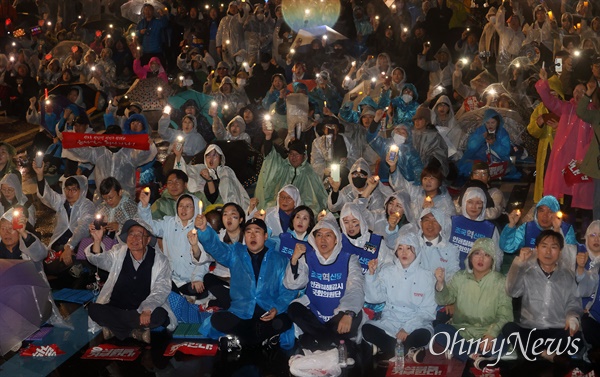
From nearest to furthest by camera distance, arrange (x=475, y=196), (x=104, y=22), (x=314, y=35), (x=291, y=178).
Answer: (x=475, y=196) → (x=291, y=178) → (x=314, y=35) → (x=104, y=22)

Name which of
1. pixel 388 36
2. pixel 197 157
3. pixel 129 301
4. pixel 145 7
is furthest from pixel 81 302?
pixel 145 7

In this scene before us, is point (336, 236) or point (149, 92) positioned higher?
point (336, 236)

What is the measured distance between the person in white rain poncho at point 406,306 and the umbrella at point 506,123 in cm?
538

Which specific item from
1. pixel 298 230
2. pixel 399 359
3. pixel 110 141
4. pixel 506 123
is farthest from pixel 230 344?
pixel 506 123

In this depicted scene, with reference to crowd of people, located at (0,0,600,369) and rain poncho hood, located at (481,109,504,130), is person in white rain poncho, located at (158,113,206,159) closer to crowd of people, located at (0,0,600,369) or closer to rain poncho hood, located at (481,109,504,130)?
crowd of people, located at (0,0,600,369)

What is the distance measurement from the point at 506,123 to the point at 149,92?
613cm

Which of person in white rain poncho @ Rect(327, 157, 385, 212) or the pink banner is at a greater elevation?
person in white rain poncho @ Rect(327, 157, 385, 212)

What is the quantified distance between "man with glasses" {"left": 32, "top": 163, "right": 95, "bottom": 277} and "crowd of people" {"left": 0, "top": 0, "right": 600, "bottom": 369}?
0.9 inches

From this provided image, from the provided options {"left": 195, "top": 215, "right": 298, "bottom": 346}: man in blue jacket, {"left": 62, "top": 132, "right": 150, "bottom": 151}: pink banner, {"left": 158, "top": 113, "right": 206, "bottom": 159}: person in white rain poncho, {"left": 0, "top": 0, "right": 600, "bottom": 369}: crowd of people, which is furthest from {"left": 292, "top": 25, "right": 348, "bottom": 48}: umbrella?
{"left": 195, "top": 215, "right": 298, "bottom": 346}: man in blue jacket

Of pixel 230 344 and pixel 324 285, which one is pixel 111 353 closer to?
pixel 230 344

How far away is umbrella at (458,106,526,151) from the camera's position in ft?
47.0

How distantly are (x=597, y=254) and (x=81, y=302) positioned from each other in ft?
16.3

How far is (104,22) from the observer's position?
2281 centimetres

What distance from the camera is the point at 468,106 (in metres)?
15.2
